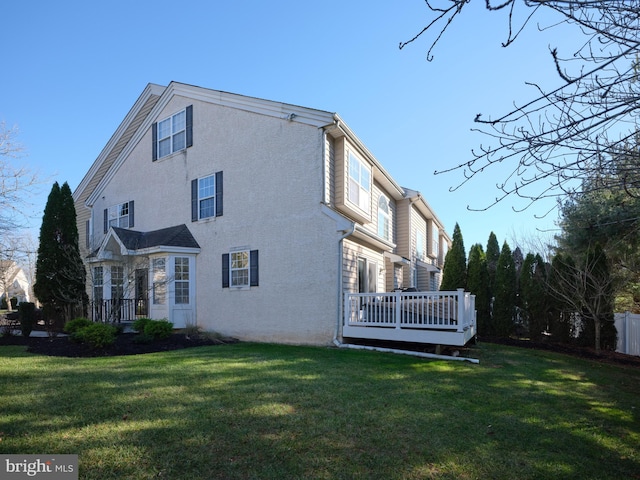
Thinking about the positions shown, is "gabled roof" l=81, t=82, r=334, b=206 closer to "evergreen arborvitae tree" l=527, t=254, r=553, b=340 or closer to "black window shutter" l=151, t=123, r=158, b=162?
"black window shutter" l=151, t=123, r=158, b=162

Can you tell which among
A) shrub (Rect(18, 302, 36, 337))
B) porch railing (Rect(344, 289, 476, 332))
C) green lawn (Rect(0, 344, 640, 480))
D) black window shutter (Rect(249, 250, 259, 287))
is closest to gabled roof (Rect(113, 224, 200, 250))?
black window shutter (Rect(249, 250, 259, 287))

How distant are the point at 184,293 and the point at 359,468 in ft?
36.5

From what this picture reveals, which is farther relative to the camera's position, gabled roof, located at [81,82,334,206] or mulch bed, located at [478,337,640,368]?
gabled roof, located at [81,82,334,206]

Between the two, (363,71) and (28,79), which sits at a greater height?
(28,79)

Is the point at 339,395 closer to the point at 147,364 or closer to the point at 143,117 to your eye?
the point at 147,364

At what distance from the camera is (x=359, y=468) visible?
11.0ft

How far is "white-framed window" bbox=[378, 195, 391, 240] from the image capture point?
15.2m

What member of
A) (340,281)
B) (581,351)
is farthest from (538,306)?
(340,281)

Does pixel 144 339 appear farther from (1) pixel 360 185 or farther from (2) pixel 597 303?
(2) pixel 597 303

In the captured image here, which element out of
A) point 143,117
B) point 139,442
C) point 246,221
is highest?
point 143,117

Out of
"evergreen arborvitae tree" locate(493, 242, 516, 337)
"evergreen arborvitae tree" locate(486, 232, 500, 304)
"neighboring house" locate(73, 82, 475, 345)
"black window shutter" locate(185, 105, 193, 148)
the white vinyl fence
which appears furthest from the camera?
"evergreen arborvitae tree" locate(486, 232, 500, 304)

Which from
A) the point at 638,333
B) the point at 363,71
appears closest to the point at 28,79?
the point at 363,71

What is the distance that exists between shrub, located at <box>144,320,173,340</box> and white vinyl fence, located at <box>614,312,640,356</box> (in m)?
14.4

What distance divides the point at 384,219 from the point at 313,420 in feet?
39.6
